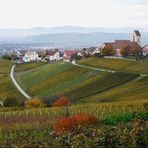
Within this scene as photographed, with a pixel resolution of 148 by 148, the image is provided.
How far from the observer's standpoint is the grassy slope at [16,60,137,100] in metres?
73.6

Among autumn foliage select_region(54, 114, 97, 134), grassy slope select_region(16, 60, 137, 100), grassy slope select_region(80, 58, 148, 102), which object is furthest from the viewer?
grassy slope select_region(16, 60, 137, 100)

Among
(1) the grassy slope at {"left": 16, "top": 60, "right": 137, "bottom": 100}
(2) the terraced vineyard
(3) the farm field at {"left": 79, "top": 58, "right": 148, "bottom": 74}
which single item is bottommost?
(1) the grassy slope at {"left": 16, "top": 60, "right": 137, "bottom": 100}

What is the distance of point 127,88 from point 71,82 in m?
16.4

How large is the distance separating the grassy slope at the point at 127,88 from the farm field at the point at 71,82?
8.90 ft

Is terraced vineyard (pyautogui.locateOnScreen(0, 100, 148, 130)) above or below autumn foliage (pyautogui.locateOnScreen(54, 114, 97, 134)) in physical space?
below

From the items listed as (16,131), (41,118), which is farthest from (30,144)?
(41,118)

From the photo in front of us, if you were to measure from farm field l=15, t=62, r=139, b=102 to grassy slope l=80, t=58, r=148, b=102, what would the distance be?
107 inches

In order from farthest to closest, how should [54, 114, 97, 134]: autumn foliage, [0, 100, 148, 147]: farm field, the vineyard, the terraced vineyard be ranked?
the terraced vineyard → [54, 114, 97, 134]: autumn foliage → the vineyard → [0, 100, 148, 147]: farm field

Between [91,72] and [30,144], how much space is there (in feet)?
234

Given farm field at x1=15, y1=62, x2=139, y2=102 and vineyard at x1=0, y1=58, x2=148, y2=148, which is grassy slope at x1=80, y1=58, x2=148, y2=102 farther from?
farm field at x1=15, y1=62, x2=139, y2=102

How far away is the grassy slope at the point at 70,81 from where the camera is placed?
7364 centimetres

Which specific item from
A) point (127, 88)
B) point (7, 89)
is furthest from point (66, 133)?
point (7, 89)

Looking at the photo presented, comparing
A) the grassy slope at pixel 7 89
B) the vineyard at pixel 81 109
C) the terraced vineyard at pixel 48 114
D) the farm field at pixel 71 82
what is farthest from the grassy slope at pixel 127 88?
the terraced vineyard at pixel 48 114

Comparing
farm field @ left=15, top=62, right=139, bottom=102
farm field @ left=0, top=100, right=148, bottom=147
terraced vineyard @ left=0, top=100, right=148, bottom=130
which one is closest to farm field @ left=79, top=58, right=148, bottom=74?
farm field @ left=15, top=62, right=139, bottom=102
